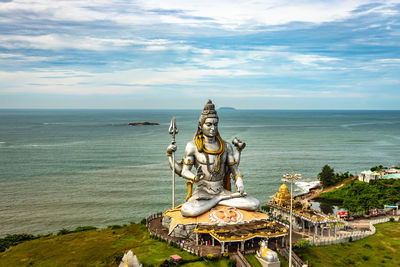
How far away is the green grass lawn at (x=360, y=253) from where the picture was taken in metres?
23.6

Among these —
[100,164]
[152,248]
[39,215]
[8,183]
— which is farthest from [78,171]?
[152,248]

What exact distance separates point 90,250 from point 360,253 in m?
18.7

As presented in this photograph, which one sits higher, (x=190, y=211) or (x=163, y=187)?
(x=190, y=211)

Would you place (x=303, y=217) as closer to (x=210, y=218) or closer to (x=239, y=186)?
(x=239, y=186)

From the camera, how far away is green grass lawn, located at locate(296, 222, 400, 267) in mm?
23628

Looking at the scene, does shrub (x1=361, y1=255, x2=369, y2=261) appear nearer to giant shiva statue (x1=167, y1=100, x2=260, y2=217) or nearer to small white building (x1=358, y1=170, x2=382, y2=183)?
giant shiva statue (x1=167, y1=100, x2=260, y2=217)

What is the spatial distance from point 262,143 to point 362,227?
2539 inches

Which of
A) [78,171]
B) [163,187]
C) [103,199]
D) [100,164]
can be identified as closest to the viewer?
[103,199]

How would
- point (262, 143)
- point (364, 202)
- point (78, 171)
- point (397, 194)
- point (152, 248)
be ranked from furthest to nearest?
point (262, 143)
point (78, 171)
point (397, 194)
point (364, 202)
point (152, 248)

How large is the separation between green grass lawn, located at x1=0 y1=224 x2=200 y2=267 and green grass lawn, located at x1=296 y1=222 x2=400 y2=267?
8682 mm

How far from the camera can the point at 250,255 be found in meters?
22.7

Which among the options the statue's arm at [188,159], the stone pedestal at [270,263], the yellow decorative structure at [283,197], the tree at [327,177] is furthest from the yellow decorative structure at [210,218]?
the tree at [327,177]

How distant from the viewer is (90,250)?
2478 cm

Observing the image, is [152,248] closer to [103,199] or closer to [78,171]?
[103,199]
